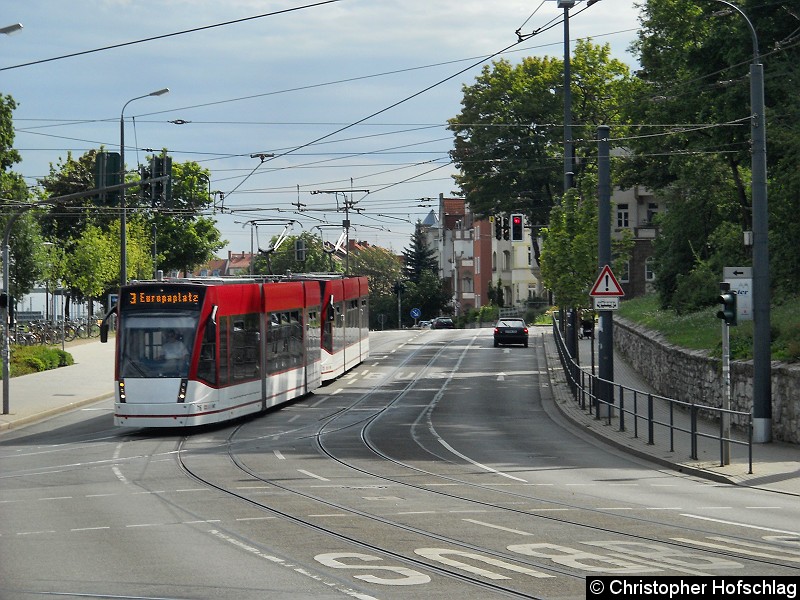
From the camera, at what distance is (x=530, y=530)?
13.8 m

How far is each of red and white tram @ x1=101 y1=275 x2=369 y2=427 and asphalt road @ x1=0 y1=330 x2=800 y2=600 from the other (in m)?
0.81

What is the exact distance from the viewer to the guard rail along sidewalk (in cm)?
2067

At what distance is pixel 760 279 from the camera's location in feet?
77.7

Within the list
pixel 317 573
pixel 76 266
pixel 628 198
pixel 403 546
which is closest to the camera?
pixel 317 573

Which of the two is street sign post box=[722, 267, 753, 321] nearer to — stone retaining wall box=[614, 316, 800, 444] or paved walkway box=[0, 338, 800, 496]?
stone retaining wall box=[614, 316, 800, 444]

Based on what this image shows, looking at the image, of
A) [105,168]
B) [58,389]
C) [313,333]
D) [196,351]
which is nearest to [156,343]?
[196,351]

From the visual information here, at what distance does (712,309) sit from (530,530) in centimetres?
3029

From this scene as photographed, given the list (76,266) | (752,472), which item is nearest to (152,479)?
(752,472)

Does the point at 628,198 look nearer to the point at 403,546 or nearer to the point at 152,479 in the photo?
the point at 152,479

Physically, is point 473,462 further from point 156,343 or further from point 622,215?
point 622,215

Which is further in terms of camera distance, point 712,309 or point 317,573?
point 712,309

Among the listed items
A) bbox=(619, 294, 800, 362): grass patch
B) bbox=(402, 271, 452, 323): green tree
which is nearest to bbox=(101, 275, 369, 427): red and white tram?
bbox=(619, 294, 800, 362): grass patch

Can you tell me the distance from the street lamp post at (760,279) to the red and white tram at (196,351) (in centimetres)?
1113

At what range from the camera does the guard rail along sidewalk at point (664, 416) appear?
20.7m
